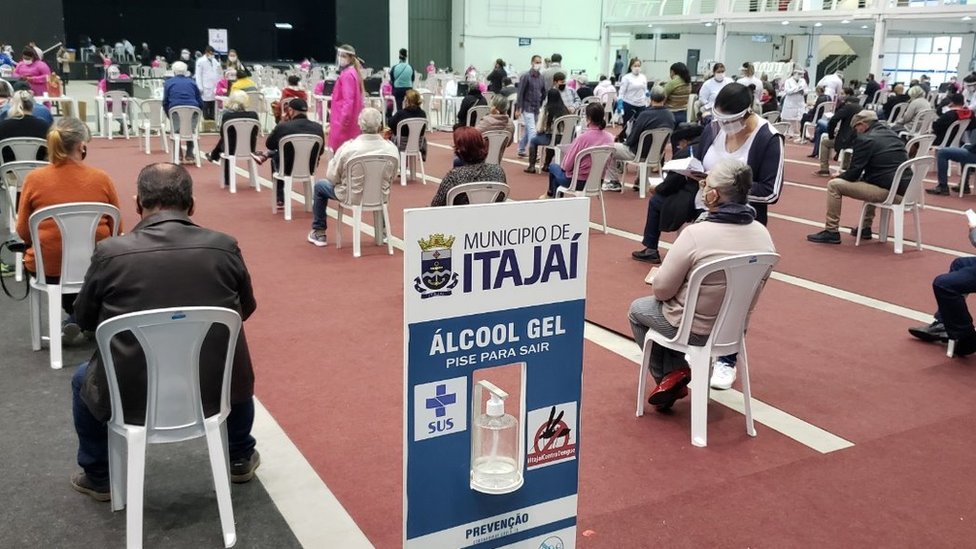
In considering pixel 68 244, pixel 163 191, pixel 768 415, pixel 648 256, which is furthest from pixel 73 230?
pixel 648 256

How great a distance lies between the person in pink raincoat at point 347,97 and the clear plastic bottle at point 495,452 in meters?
6.57

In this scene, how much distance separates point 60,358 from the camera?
4.40m

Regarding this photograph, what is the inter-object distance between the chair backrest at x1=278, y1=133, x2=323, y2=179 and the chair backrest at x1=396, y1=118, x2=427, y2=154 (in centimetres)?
198

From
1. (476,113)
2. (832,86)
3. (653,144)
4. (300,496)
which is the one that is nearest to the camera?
(300,496)

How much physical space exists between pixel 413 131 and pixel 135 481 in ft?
25.6

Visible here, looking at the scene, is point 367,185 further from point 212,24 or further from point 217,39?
point 212,24

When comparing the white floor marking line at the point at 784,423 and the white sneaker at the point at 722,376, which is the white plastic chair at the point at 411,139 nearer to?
the white floor marking line at the point at 784,423

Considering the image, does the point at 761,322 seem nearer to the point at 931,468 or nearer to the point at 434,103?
the point at 931,468

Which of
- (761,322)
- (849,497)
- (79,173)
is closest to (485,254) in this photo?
(849,497)

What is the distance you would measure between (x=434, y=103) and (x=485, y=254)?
17031 millimetres

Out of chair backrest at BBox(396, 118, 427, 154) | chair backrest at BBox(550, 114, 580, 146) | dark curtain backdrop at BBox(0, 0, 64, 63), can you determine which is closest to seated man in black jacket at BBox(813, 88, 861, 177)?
chair backrest at BBox(550, 114, 580, 146)

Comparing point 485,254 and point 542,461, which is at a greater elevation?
point 485,254

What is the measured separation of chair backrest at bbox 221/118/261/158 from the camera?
9.10 meters

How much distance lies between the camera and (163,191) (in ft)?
9.20
